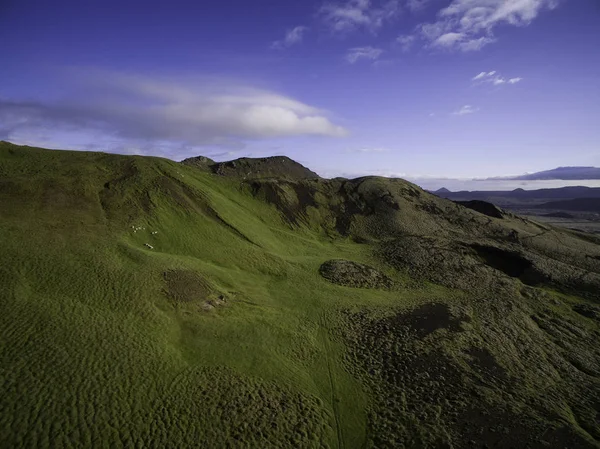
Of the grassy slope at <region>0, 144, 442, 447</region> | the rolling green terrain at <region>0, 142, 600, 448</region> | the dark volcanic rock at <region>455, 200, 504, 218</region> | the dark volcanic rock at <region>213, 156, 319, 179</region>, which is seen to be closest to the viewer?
the grassy slope at <region>0, 144, 442, 447</region>

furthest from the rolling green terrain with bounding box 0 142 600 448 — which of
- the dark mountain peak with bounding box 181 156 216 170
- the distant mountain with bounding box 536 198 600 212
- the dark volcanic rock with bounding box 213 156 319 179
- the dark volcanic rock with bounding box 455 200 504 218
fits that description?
the distant mountain with bounding box 536 198 600 212

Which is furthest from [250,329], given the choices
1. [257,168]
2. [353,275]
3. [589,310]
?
[257,168]

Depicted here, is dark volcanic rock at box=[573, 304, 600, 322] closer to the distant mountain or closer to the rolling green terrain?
the rolling green terrain

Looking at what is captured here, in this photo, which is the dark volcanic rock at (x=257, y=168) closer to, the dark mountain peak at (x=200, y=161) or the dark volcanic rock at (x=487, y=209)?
the dark mountain peak at (x=200, y=161)

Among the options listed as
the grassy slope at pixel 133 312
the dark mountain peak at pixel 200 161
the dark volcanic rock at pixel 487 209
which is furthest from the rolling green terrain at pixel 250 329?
the dark mountain peak at pixel 200 161

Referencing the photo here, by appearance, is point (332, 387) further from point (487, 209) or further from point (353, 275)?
point (487, 209)
